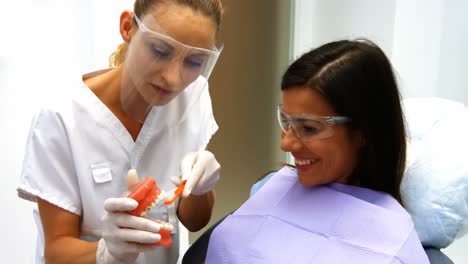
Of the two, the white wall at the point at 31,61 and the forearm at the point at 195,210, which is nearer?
the forearm at the point at 195,210

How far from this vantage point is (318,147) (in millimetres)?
1002

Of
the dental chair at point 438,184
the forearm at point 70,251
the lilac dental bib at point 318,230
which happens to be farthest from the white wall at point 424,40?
the forearm at point 70,251

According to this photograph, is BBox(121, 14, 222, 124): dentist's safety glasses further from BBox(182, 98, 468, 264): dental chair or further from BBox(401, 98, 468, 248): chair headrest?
BBox(401, 98, 468, 248): chair headrest

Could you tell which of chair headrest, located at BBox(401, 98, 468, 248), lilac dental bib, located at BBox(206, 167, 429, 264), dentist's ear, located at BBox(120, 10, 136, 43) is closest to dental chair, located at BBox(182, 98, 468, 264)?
→ chair headrest, located at BBox(401, 98, 468, 248)

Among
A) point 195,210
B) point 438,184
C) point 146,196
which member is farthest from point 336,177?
point 146,196

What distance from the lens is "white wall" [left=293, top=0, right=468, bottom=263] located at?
5.21 ft

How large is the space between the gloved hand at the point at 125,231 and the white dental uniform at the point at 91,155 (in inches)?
7.0

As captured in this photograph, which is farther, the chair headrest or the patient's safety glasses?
the chair headrest

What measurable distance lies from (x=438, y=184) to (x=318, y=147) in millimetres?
401

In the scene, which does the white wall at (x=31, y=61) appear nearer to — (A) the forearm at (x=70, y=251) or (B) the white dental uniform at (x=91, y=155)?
(B) the white dental uniform at (x=91, y=155)

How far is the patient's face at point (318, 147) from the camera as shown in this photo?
0.98m

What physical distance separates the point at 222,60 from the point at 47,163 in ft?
4.46

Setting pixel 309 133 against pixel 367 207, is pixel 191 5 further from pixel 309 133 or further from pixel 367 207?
pixel 367 207

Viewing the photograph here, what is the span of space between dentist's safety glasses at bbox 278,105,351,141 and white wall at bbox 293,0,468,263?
0.81 m
